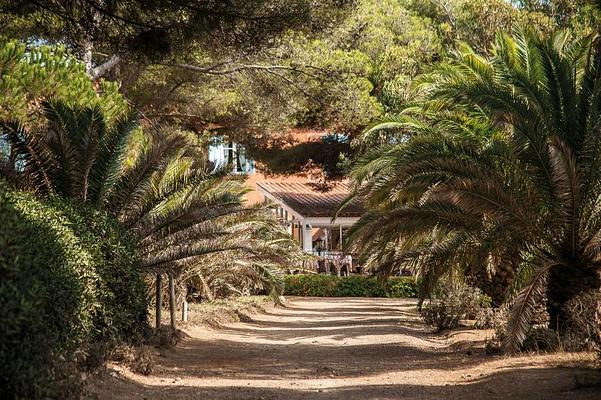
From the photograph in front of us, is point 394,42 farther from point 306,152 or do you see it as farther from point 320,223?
point 320,223

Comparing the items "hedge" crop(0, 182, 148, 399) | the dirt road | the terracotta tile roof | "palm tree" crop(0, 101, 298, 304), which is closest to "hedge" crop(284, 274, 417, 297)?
the terracotta tile roof

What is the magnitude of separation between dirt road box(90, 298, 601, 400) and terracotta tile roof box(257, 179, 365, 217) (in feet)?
62.8

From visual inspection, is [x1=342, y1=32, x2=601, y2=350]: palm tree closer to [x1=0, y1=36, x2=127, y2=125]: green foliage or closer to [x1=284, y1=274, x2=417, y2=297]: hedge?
[x1=0, y1=36, x2=127, y2=125]: green foliage

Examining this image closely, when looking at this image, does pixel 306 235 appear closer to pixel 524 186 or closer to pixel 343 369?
pixel 343 369

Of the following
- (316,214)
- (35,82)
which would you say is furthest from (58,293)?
(316,214)

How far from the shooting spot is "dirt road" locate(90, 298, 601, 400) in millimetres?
10078

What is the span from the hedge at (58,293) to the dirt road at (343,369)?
61 cm

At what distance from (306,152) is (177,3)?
69.9 ft

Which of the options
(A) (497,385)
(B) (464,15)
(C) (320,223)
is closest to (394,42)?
(B) (464,15)

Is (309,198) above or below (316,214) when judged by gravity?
above

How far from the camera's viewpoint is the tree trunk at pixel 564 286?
1297 cm

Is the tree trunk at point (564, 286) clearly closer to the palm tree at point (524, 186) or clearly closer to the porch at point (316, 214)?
the palm tree at point (524, 186)

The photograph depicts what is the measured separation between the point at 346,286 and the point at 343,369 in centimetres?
2090

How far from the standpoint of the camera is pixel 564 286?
13.1 m
